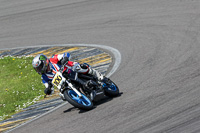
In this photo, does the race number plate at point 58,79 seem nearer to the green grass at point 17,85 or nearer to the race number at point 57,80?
the race number at point 57,80

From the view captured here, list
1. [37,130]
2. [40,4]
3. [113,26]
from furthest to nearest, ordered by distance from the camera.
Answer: [40,4] < [113,26] < [37,130]

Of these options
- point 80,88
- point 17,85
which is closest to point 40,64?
point 80,88

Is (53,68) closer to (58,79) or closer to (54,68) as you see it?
(54,68)

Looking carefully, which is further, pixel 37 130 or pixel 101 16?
pixel 101 16

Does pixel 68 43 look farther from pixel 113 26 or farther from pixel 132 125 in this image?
pixel 132 125

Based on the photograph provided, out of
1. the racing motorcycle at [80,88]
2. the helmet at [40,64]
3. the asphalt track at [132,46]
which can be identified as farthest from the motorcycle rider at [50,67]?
the asphalt track at [132,46]

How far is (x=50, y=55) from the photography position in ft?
49.3

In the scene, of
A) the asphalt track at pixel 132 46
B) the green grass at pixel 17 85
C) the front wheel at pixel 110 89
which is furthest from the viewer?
the green grass at pixel 17 85

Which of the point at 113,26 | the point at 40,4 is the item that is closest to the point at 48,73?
the point at 113,26

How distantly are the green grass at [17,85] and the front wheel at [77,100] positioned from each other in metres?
2.42

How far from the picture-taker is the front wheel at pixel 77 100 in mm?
9195

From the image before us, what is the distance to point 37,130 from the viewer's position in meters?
9.29

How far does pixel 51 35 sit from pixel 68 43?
67.6 inches

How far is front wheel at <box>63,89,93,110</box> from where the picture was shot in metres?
9.20
